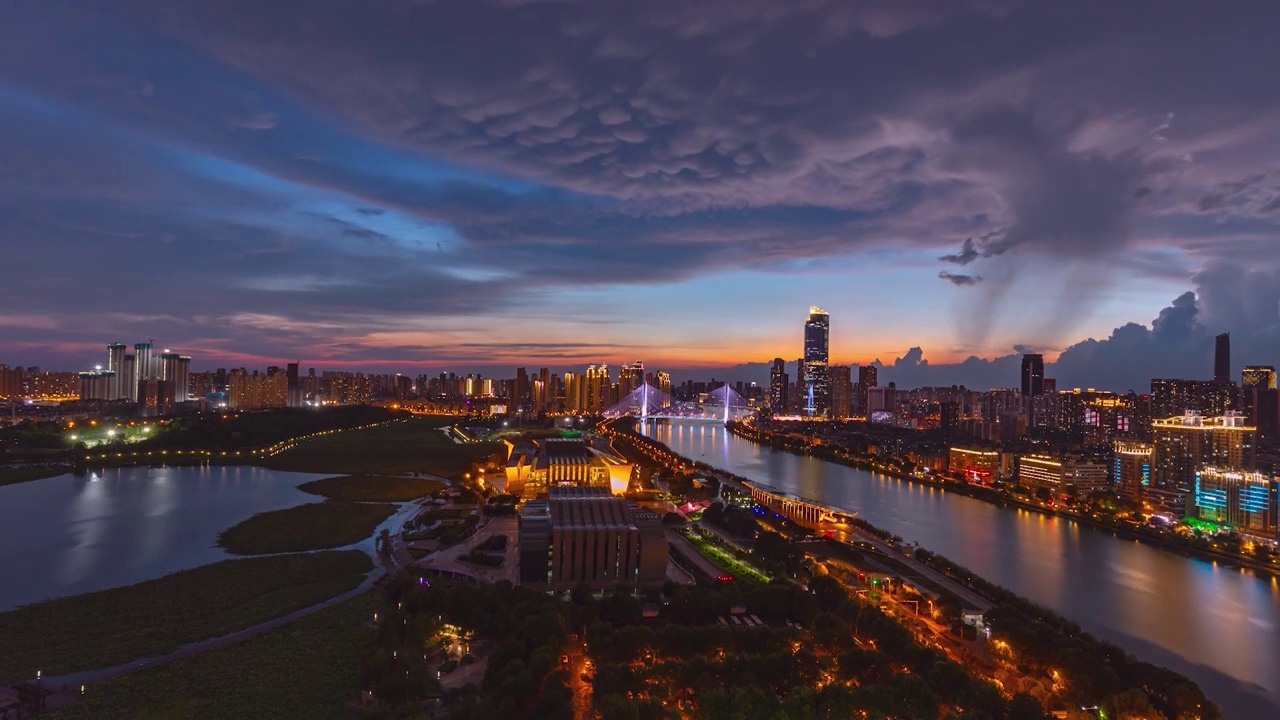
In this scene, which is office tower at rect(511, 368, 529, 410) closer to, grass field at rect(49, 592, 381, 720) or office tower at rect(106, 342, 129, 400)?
office tower at rect(106, 342, 129, 400)

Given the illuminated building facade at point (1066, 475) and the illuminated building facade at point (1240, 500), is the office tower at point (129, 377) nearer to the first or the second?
the illuminated building facade at point (1066, 475)

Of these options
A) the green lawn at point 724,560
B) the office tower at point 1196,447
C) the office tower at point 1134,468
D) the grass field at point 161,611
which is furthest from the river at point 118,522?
the office tower at point 1196,447

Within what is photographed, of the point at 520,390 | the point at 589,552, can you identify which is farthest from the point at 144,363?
the point at 589,552

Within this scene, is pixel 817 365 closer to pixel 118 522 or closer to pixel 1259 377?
pixel 1259 377

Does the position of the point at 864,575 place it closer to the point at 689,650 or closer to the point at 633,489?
the point at 689,650

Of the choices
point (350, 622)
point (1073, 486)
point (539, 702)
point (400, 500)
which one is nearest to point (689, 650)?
point (539, 702)
